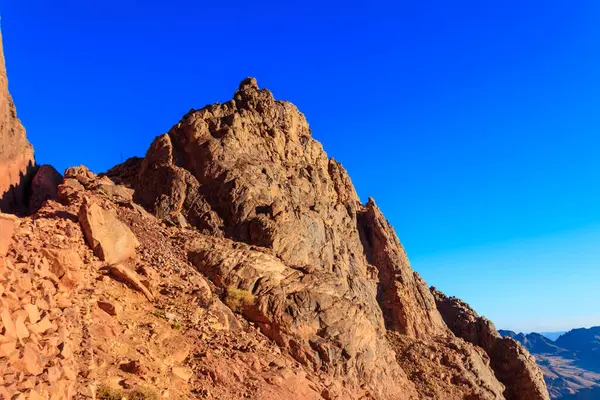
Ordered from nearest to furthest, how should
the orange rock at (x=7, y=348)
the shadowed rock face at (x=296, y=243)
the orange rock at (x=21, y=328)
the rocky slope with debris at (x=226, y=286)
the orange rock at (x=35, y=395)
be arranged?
the orange rock at (x=35, y=395), the orange rock at (x=7, y=348), the orange rock at (x=21, y=328), the rocky slope with debris at (x=226, y=286), the shadowed rock face at (x=296, y=243)

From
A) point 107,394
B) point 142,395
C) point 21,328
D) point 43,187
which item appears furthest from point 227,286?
point 43,187

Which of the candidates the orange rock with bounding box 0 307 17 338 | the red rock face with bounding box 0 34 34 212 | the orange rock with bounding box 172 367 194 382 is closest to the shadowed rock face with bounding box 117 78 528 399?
the orange rock with bounding box 172 367 194 382

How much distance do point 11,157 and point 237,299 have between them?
583 inches

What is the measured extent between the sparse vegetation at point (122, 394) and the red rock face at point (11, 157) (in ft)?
51.5

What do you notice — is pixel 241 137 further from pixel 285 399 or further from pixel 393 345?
pixel 285 399

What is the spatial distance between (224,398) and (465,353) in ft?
82.7

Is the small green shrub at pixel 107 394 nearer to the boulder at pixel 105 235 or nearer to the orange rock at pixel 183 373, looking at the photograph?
the orange rock at pixel 183 373

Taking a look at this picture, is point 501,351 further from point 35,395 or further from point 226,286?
point 35,395

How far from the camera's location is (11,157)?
24.8 m

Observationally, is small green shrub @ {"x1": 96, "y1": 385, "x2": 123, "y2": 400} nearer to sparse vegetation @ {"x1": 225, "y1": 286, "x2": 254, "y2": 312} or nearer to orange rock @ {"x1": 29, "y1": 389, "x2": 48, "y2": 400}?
orange rock @ {"x1": 29, "y1": 389, "x2": 48, "y2": 400}

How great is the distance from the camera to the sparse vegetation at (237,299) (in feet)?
67.5

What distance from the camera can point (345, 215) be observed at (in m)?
39.4

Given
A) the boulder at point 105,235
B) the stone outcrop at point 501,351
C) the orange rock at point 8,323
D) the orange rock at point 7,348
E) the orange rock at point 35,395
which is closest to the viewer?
the orange rock at point 35,395

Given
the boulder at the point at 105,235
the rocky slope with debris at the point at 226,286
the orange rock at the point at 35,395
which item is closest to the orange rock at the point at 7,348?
the rocky slope with debris at the point at 226,286
